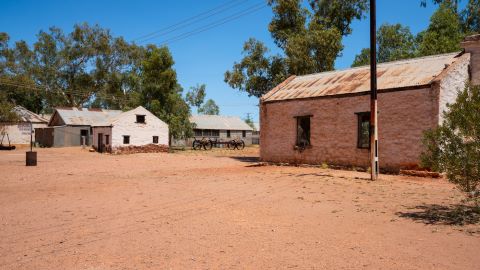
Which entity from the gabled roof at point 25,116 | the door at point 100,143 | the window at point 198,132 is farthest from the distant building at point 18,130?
the window at point 198,132

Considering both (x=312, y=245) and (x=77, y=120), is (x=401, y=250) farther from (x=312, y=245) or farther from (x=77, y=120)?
(x=77, y=120)

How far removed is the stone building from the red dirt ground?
4.08 metres

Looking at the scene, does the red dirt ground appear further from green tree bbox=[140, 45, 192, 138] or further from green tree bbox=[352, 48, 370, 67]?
green tree bbox=[352, 48, 370, 67]

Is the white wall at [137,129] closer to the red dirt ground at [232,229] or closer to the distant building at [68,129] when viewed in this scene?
the distant building at [68,129]

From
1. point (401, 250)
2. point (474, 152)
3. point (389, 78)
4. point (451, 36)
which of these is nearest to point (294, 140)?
point (389, 78)

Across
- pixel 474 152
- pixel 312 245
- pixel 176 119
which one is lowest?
pixel 312 245

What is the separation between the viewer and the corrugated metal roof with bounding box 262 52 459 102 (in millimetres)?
15328

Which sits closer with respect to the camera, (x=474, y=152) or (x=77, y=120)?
(x=474, y=152)

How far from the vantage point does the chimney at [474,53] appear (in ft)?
49.1

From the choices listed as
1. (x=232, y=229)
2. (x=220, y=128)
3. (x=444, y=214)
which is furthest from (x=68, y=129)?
(x=444, y=214)

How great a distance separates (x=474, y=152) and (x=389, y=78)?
35.8 ft

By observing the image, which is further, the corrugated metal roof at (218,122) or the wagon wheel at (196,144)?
the corrugated metal roof at (218,122)

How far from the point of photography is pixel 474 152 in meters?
6.43

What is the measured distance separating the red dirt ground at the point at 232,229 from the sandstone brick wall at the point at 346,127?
12.8 ft
